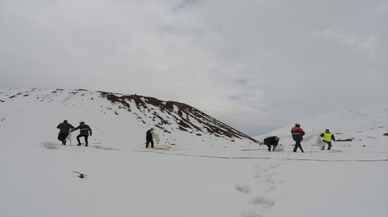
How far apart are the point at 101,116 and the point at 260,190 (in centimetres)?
3296

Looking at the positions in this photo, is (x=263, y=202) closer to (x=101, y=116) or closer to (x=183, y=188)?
(x=183, y=188)

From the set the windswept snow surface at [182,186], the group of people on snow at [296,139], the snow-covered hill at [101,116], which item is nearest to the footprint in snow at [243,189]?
the windswept snow surface at [182,186]

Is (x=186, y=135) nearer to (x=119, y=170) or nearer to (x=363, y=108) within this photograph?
(x=119, y=170)

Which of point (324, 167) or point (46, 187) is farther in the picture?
point (324, 167)

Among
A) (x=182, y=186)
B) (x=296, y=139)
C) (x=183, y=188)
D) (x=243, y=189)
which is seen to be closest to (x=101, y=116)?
(x=296, y=139)

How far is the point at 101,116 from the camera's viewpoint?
43.1 m

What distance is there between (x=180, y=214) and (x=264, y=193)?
3.15 m

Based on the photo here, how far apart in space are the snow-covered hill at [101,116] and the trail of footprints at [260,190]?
701 inches

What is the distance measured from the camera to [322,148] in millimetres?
27219

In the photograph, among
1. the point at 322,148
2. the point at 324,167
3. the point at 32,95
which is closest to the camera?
the point at 324,167

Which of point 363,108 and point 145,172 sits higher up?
point 363,108

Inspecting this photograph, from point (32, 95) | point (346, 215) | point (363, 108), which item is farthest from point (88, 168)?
point (363, 108)

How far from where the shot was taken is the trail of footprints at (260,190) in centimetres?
1101

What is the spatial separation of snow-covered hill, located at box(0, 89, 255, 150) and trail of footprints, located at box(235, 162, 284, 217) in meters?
17.8
